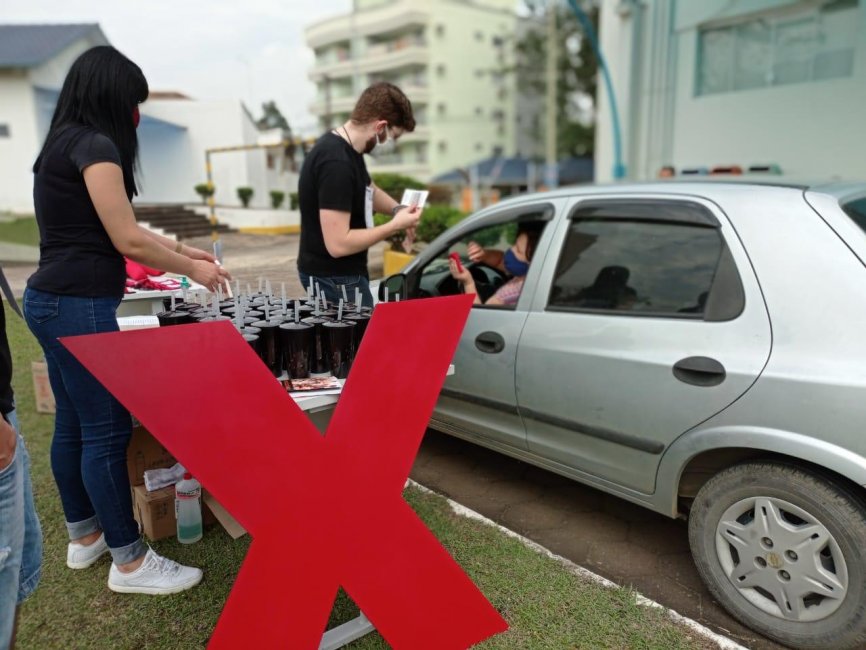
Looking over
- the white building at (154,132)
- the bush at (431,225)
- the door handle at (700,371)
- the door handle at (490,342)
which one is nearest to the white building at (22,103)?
the white building at (154,132)

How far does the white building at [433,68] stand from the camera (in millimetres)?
42812

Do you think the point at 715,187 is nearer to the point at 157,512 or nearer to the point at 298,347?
the point at 298,347

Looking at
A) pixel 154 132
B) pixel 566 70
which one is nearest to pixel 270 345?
pixel 154 132

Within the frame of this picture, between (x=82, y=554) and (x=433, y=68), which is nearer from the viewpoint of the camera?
(x=82, y=554)

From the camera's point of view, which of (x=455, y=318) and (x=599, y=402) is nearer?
(x=455, y=318)

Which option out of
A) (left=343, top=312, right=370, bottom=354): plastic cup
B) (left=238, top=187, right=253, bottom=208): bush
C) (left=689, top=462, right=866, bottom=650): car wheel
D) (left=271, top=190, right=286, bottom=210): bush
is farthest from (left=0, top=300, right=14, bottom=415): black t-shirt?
(left=238, top=187, right=253, bottom=208): bush

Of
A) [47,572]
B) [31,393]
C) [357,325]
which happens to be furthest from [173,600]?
[31,393]

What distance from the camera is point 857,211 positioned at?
84.4 inches

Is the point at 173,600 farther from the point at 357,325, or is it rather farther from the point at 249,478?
the point at 357,325

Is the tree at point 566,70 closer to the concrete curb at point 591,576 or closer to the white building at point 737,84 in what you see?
the white building at point 737,84

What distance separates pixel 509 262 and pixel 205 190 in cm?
1015

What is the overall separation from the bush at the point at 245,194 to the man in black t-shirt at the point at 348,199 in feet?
31.9

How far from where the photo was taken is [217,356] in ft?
5.21

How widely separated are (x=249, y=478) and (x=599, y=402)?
1426 millimetres
